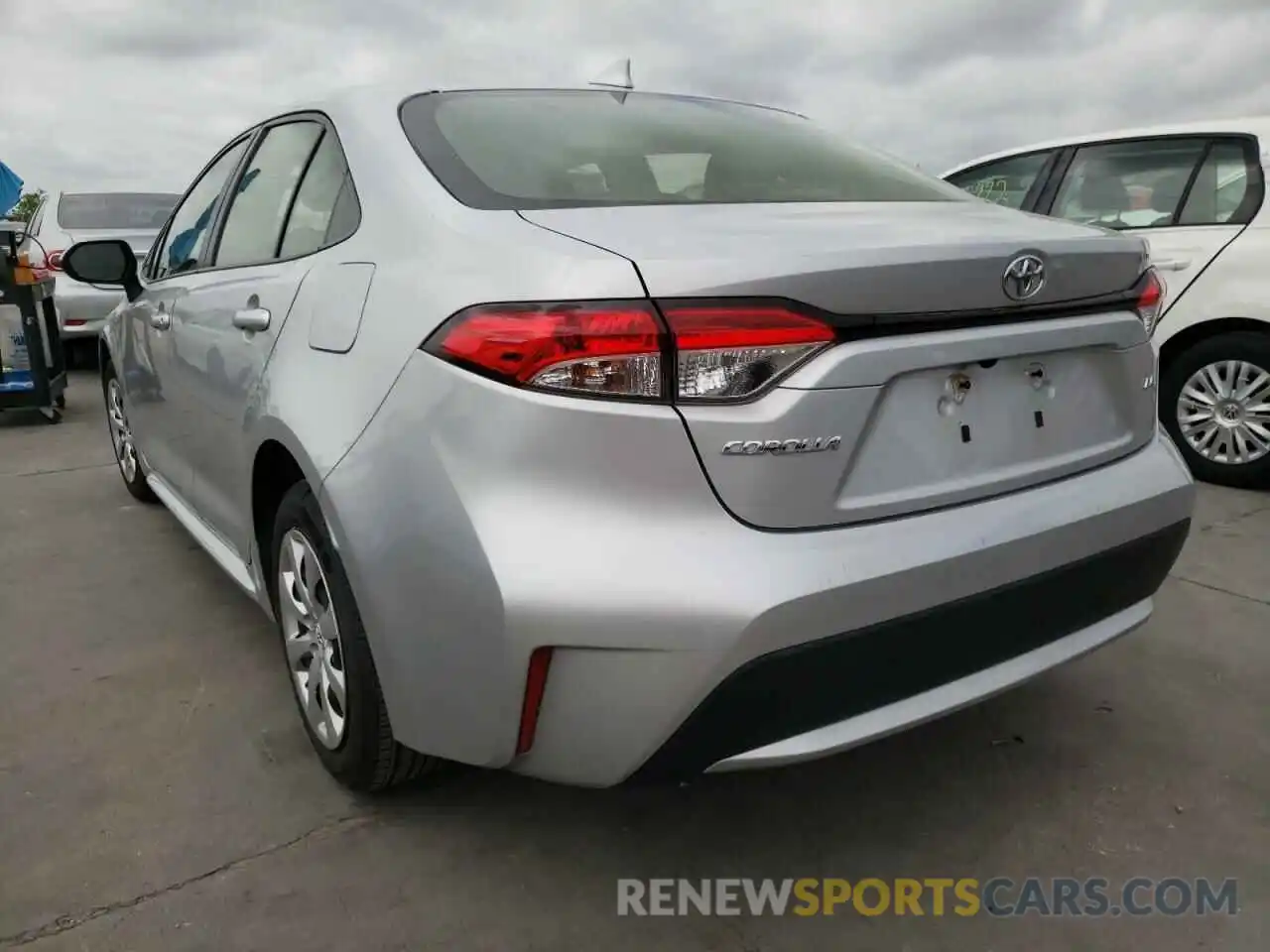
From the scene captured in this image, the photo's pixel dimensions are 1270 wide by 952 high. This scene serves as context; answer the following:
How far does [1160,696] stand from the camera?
264 cm

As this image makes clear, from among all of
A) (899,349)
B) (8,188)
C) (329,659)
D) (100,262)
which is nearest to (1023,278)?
(899,349)

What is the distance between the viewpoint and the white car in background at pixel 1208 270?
442 cm

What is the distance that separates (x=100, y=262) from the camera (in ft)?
11.5

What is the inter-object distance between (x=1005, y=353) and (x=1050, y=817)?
1040mm

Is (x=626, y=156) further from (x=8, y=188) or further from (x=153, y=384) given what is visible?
(x=8, y=188)

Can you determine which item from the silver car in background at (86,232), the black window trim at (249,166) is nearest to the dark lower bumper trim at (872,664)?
the black window trim at (249,166)

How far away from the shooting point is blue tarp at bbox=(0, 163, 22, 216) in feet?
48.1

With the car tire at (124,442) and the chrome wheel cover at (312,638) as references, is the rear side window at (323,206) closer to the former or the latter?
the chrome wheel cover at (312,638)

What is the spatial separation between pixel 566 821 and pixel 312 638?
68cm

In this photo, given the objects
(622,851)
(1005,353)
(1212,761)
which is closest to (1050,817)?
(1212,761)

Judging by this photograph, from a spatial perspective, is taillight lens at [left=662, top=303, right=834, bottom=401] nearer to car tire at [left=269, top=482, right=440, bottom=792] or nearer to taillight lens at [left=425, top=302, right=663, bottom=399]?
taillight lens at [left=425, top=302, right=663, bottom=399]

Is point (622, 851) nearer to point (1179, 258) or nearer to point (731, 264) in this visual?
point (731, 264)

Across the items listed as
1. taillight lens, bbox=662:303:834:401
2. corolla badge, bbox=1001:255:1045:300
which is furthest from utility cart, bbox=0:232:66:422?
corolla badge, bbox=1001:255:1045:300

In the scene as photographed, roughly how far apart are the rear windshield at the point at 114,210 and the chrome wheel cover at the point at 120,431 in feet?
16.4
